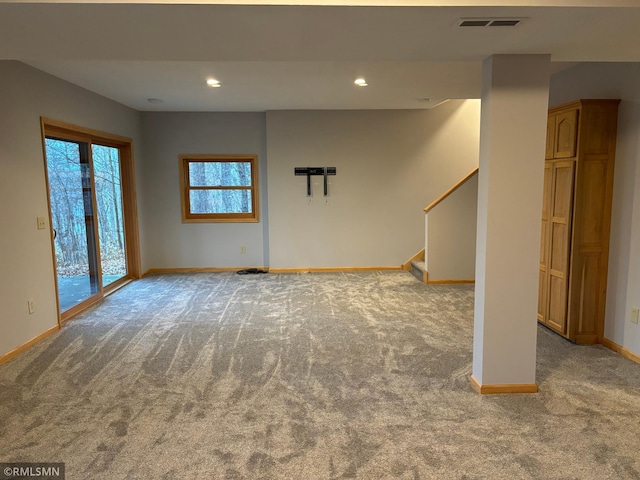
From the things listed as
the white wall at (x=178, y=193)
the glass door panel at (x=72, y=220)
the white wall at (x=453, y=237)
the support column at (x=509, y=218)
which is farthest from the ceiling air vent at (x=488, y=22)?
the white wall at (x=178, y=193)

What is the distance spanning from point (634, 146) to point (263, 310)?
3.65 meters

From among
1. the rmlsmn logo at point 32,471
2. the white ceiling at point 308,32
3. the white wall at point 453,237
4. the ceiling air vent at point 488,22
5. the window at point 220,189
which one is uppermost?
the white ceiling at point 308,32

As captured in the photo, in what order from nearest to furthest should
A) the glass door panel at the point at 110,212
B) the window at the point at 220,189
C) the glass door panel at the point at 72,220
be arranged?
the glass door panel at the point at 72,220
the glass door panel at the point at 110,212
the window at the point at 220,189

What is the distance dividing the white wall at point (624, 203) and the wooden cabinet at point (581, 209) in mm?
59

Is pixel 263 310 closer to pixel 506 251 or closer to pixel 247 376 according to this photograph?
pixel 247 376

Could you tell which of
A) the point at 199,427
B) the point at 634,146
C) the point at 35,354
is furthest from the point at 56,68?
the point at 634,146

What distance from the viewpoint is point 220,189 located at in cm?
662

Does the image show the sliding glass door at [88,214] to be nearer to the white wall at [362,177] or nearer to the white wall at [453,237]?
the white wall at [362,177]

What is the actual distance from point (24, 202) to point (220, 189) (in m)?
3.22

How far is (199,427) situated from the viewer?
2.40 meters

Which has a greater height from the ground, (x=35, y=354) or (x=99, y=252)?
(x=99, y=252)

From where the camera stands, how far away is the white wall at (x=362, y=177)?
633 centimetres

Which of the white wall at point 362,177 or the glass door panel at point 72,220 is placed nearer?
the glass door panel at point 72,220

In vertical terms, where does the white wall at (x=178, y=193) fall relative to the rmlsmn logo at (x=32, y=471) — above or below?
above
